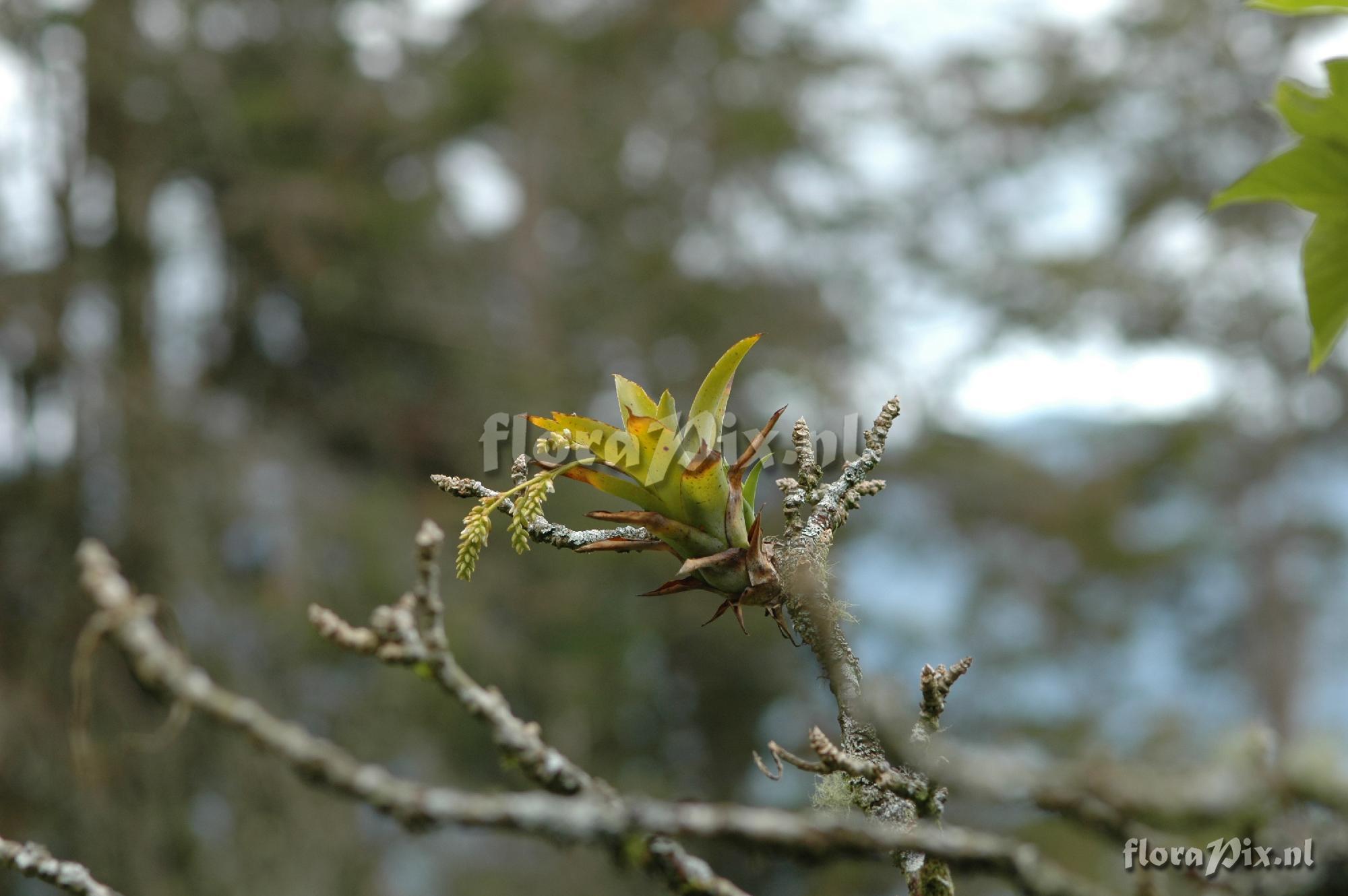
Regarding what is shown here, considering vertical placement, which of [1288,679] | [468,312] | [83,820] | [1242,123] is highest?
[1242,123]

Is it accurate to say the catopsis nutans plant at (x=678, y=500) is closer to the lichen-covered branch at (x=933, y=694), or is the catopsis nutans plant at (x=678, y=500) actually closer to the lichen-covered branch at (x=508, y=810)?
the lichen-covered branch at (x=933, y=694)

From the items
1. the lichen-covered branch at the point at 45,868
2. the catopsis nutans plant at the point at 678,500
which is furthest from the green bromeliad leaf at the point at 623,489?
the lichen-covered branch at the point at 45,868

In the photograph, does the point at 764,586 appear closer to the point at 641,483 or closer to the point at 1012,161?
the point at 641,483

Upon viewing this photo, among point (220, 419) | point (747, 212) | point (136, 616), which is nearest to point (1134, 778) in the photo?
point (136, 616)

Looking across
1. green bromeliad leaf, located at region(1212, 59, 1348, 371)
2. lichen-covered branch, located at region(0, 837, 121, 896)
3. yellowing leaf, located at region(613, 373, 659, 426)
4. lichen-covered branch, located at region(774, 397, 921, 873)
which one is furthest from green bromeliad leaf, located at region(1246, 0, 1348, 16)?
lichen-covered branch, located at region(0, 837, 121, 896)

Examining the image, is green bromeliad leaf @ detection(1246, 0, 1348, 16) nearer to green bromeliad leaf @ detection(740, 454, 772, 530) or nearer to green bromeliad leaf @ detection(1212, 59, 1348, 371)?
green bromeliad leaf @ detection(1212, 59, 1348, 371)

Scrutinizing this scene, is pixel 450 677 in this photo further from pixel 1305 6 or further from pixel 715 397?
pixel 1305 6
